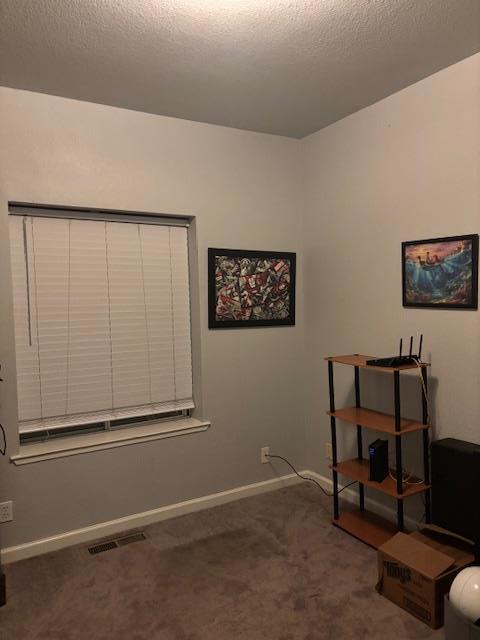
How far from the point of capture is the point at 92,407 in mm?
2932

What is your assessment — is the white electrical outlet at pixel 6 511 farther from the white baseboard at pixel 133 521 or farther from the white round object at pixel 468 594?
the white round object at pixel 468 594

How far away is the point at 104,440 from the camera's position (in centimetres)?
288

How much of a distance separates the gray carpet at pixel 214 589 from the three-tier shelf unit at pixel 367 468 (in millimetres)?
117

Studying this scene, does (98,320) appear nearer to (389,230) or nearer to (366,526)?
(389,230)

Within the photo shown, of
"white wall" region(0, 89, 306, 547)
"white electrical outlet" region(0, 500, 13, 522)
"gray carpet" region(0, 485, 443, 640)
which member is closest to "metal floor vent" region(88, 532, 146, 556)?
"gray carpet" region(0, 485, 443, 640)

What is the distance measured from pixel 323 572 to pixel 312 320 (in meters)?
1.73

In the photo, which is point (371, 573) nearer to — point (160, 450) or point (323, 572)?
point (323, 572)

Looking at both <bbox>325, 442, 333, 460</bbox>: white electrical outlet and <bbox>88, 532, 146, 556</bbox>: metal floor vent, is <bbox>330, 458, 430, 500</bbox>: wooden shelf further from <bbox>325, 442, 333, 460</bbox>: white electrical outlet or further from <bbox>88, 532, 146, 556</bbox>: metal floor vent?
<bbox>88, 532, 146, 556</bbox>: metal floor vent

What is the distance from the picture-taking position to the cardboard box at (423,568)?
2.01m

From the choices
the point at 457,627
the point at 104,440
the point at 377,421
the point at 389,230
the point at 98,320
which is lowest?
the point at 457,627

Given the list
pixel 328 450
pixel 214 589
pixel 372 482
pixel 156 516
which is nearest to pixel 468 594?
pixel 372 482

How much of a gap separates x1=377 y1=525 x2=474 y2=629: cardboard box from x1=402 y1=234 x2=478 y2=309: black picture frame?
1.19m

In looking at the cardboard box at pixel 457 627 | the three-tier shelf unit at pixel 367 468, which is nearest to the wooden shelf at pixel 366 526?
the three-tier shelf unit at pixel 367 468

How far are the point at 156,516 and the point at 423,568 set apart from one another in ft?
5.51
